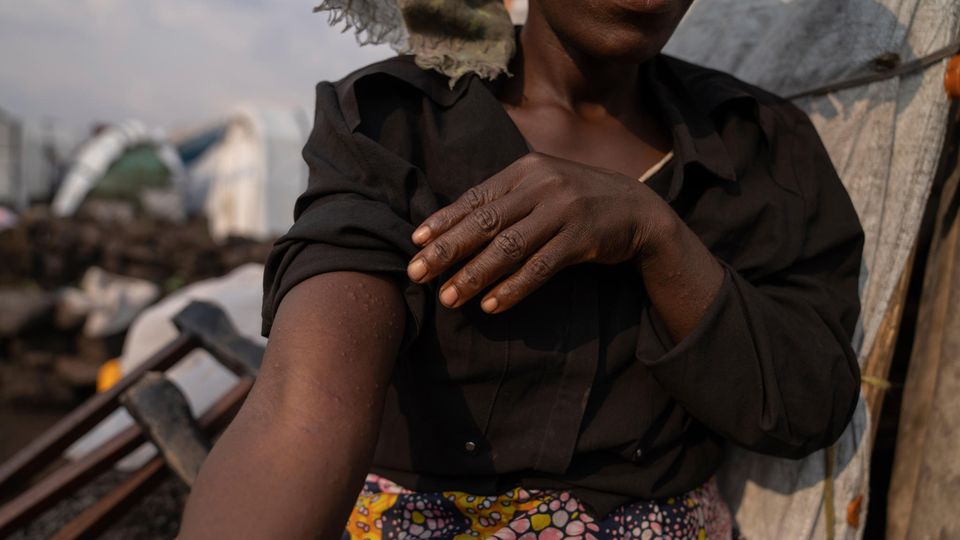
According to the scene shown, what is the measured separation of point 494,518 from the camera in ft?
4.28

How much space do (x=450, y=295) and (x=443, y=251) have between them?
0.07 meters

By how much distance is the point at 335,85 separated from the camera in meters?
1.32

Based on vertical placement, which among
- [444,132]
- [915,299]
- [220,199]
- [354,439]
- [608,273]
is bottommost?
[220,199]

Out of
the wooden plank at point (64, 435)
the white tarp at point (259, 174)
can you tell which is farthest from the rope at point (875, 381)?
the white tarp at point (259, 174)

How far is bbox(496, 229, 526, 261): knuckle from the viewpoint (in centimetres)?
104

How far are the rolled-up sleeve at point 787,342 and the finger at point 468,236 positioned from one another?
1.20 ft

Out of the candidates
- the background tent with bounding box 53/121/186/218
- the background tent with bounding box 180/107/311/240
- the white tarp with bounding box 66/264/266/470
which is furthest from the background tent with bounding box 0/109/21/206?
the white tarp with bounding box 66/264/266/470

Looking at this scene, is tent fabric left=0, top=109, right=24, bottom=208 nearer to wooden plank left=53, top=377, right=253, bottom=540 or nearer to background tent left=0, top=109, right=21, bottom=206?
background tent left=0, top=109, right=21, bottom=206

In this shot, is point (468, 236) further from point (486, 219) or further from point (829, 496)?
point (829, 496)

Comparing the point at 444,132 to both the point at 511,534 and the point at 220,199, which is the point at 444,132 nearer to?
the point at 511,534

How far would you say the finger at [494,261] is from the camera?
1.04 meters

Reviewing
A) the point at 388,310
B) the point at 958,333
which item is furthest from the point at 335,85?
the point at 958,333

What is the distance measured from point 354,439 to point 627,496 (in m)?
0.58

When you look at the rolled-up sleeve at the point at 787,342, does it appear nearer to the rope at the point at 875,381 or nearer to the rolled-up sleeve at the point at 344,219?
the rope at the point at 875,381
